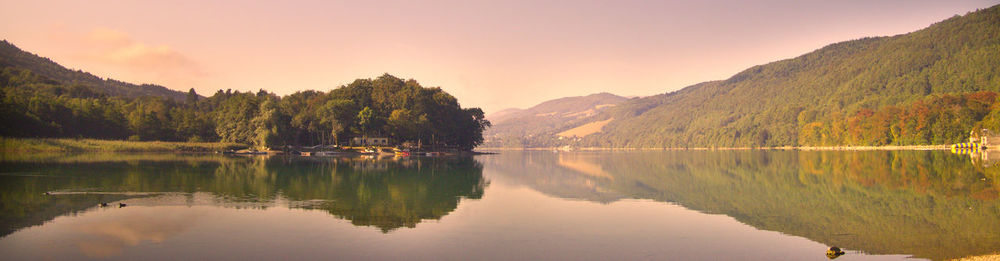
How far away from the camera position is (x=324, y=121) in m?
116

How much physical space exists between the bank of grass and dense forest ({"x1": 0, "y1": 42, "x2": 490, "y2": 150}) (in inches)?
246

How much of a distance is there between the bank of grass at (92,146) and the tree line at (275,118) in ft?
22.6

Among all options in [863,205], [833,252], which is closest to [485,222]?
[833,252]

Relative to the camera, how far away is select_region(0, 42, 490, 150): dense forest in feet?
367

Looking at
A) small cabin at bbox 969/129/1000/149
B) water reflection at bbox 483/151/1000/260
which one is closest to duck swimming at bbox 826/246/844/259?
water reflection at bbox 483/151/1000/260

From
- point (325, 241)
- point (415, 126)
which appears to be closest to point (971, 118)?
point (415, 126)

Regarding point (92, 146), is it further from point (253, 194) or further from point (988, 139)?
point (988, 139)

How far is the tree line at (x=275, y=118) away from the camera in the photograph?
11181 centimetres

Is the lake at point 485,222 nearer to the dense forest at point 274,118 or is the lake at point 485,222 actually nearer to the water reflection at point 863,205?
the water reflection at point 863,205

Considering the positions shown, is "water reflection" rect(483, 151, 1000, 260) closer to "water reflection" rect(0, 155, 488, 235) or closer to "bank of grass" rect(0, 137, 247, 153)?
"water reflection" rect(0, 155, 488, 235)

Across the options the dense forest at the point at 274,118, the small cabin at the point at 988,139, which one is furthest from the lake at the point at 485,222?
the small cabin at the point at 988,139

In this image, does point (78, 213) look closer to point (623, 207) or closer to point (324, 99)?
point (623, 207)

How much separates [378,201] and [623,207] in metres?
11.8

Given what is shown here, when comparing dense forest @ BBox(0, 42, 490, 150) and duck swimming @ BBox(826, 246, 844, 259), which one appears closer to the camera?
duck swimming @ BBox(826, 246, 844, 259)
